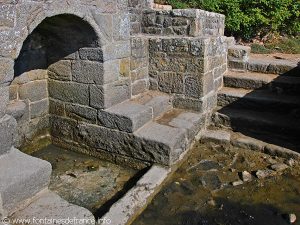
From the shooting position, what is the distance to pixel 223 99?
17.9ft

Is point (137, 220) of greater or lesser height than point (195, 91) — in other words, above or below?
below

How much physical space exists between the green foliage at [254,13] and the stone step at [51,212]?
654 centimetres

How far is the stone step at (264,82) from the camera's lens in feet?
17.6

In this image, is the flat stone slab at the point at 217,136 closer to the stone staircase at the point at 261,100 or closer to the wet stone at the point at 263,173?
the stone staircase at the point at 261,100

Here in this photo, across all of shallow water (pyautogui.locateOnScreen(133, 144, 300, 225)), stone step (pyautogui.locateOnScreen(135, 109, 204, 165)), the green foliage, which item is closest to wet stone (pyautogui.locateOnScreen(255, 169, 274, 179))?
shallow water (pyautogui.locateOnScreen(133, 144, 300, 225))

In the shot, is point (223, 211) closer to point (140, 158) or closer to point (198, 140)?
point (140, 158)

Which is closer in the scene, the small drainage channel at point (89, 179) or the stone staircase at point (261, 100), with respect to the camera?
the small drainage channel at point (89, 179)

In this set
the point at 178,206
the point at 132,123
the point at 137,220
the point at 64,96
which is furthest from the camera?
the point at 64,96

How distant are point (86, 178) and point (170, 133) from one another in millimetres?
1131

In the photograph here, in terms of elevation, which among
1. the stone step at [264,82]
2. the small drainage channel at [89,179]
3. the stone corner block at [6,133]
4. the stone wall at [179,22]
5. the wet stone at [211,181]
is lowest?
the small drainage channel at [89,179]

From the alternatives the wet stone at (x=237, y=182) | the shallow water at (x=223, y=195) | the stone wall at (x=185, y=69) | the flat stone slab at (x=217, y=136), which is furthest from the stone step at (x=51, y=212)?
the stone wall at (x=185, y=69)

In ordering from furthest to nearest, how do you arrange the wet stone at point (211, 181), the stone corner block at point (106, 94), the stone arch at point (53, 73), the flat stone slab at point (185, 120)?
the flat stone slab at point (185, 120)
the stone corner block at point (106, 94)
the stone arch at point (53, 73)
the wet stone at point (211, 181)

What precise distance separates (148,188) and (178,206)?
1.17 feet

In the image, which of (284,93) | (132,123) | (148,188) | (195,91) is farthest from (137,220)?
A: (284,93)
